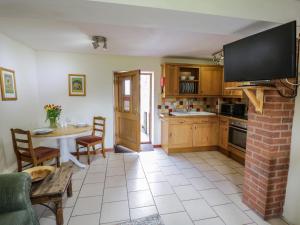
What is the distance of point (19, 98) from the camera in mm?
3014

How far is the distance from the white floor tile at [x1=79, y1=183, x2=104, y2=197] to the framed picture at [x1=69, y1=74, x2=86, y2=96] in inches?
80.6

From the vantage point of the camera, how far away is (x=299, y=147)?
5.80ft

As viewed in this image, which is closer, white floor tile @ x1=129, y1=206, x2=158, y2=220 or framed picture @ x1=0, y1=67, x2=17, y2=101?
white floor tile @ x1=129, y1=206, x2=158, y2=220

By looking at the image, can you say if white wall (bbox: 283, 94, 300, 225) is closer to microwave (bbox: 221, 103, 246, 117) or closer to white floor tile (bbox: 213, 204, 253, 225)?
white floor tile (bbox: 213, 204, 253, 225)

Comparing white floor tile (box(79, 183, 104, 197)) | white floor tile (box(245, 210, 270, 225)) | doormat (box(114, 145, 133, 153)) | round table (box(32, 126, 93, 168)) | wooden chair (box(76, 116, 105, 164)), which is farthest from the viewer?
doormat (box(114, 145, 133, 153))

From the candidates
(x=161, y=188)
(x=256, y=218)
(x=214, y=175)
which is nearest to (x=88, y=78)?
(x=161, y=188)

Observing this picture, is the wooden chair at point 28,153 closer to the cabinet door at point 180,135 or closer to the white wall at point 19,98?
the white wall at point 19,98

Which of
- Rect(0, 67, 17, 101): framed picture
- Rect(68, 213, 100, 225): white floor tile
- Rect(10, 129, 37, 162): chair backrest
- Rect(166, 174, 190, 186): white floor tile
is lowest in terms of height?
Rect(68, 213, 100, 225): white floor tile

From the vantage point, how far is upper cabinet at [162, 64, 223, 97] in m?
3.98

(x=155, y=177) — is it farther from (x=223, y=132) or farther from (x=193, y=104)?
(x=193, y=104)

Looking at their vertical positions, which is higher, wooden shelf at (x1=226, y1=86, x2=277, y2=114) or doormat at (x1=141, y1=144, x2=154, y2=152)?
wooden shelf at (x1=226, y1=86, x2=277, y2=114)

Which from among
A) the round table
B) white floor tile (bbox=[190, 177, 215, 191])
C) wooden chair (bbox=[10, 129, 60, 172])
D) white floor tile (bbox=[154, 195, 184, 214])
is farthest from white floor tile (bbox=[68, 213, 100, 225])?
Result: white floor tile (bbox=[190, 177, 215, 191])

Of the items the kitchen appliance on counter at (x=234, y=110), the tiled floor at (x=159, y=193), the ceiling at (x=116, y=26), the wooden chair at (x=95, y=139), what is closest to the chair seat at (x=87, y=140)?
the wooden chair at (x=95, y=139)

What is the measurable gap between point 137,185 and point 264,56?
7.47 ft
